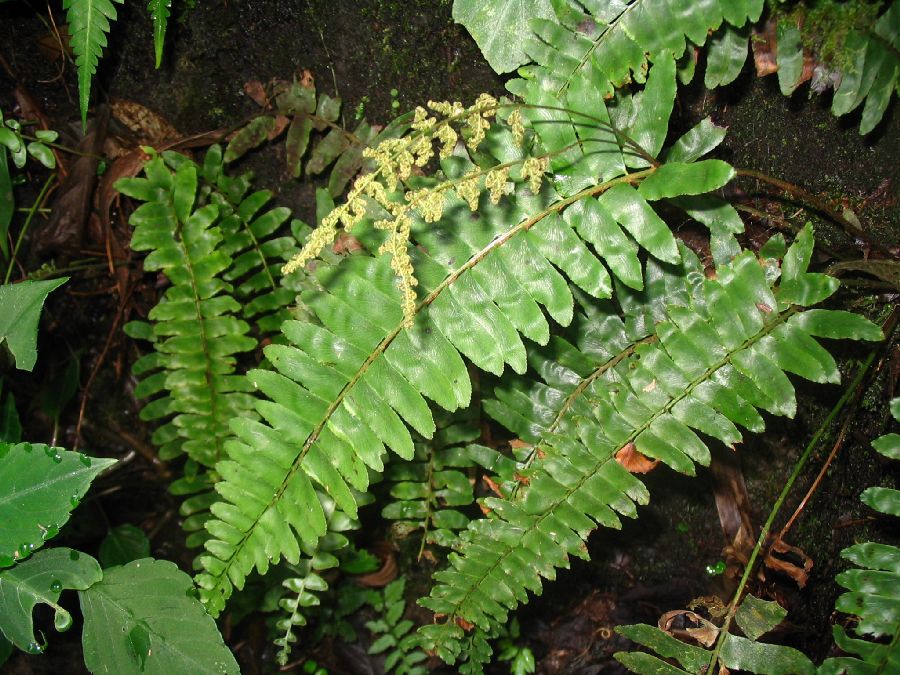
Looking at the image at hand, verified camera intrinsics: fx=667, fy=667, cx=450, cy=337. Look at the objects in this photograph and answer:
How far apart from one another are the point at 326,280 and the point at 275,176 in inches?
41.6

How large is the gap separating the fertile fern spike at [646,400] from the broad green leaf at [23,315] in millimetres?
1322

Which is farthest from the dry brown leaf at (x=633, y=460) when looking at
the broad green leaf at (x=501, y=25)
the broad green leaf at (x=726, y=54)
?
the broad green leaf at (x=501, y=25)

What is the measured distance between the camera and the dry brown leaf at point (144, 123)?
263 cm

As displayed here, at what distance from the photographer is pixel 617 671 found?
2.83 meters

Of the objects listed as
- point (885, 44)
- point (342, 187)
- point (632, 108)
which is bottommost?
point (342, 187)

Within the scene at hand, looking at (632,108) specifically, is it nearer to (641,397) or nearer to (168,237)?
(641,397)

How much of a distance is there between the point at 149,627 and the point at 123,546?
1135 millimetres

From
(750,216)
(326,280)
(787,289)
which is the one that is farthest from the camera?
(750,216)

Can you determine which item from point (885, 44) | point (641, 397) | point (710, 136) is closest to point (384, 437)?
point (641, 397)

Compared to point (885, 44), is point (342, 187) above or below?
below

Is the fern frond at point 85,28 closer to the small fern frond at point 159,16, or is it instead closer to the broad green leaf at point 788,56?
the small fern frond at point 159,16

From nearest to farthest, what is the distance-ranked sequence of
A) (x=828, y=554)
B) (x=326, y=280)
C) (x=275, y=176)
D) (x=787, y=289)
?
(x=787, y=289)
(x=326, y=280)
(x=828, y=554)
(x=275, y=176)

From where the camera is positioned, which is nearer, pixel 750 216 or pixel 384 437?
pixel 384 437

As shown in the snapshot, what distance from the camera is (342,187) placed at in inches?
96.7
